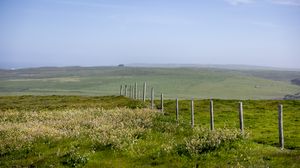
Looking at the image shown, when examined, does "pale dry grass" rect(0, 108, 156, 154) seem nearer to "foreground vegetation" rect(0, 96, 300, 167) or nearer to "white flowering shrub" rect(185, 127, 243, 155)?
"foreground vegetation" rect(0, 96, 300, 167)

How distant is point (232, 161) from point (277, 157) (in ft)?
7.05

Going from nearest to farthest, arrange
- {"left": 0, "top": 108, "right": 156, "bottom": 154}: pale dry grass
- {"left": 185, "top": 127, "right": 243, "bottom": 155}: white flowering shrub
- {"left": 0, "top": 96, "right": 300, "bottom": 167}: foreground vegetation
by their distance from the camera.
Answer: {"left": 0, "top": 96, "right": 300, "bottom": 167}: foreground vegetation → {"left": 185, "top": 127, "right": 243, "bottom": 155}: white flowering shrub → {"left": 0, "top": 108, "right": 156, "bottom": 154}: pale dry grass

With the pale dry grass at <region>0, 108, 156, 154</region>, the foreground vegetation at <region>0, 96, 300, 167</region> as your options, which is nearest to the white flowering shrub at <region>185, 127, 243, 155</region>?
the foreground vegetation at <region>0, 96, 300, 167</region>

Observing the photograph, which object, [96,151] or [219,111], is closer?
[96,151]

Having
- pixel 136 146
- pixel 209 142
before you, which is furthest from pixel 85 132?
pixel 209 142

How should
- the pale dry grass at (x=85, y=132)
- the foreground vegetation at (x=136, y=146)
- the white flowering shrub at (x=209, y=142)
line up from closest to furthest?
the foreground vegetation at (x=136, y=146)
the white flowering shrub at (x=209, y=142)
the pale dry grass at (x=85, y=132)

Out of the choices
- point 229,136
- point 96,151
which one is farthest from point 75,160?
point 229,136

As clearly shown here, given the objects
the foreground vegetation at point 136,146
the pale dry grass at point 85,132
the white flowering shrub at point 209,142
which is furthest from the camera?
the pale dry grass at point 85,132

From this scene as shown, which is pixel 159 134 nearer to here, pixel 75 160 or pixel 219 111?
pixel 75 160

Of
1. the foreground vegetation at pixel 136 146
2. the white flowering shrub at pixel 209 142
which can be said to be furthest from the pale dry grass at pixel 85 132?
the white flowering shrub at pixel 209 142

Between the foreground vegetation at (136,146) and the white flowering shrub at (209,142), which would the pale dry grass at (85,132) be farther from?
the white flowering shrub at (209,142)

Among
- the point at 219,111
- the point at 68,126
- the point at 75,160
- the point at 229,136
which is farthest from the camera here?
the point at 219,111

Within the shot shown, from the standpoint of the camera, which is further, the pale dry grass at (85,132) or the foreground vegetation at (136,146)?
the pale dry grass at (85,132)

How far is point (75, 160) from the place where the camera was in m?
20.1
